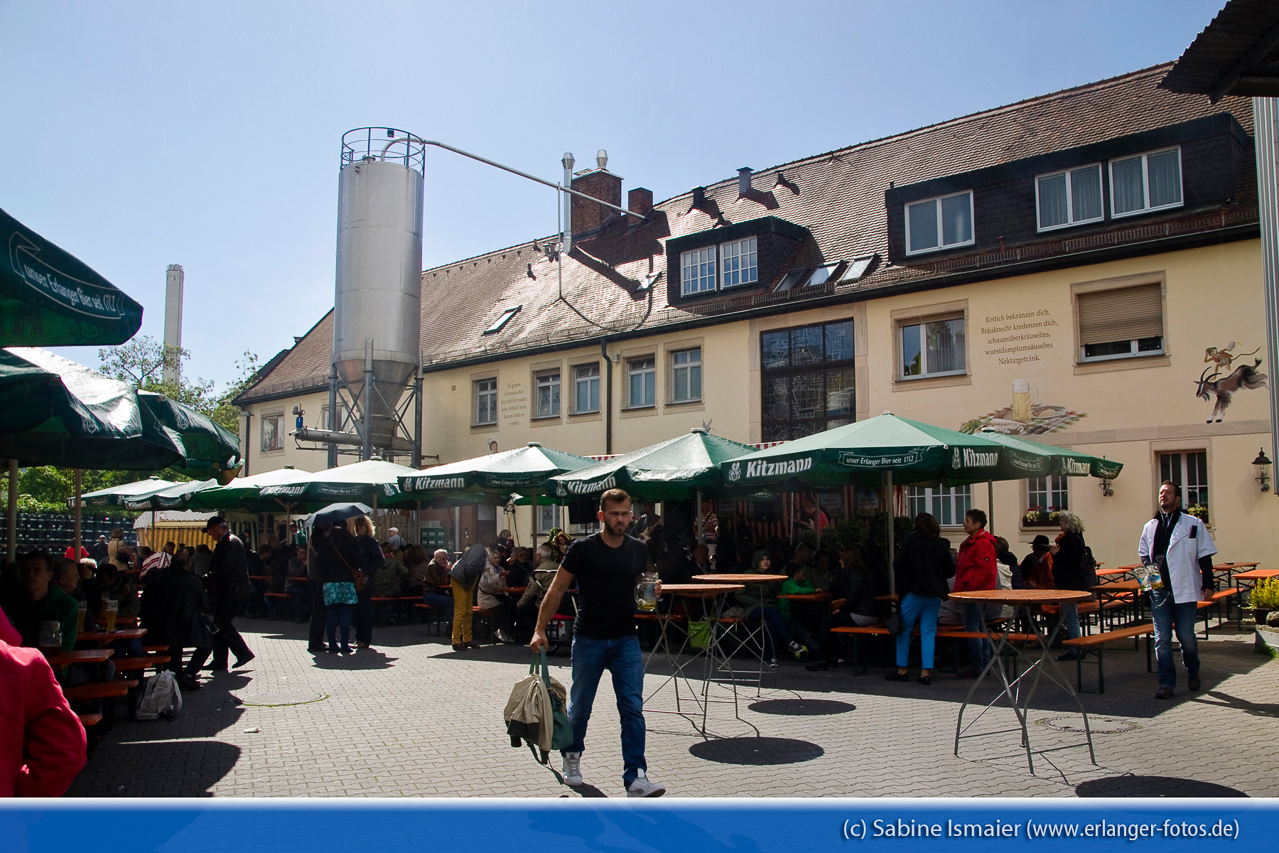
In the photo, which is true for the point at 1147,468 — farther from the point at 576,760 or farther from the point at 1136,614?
the point at 576,760

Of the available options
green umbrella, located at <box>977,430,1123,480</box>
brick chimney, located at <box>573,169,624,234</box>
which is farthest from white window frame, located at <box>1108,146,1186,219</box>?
brick chimney, located at <box>573,169,624,234</box>

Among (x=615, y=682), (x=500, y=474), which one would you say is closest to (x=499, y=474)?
(x=500, y=474)

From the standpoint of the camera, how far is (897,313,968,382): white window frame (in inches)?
752

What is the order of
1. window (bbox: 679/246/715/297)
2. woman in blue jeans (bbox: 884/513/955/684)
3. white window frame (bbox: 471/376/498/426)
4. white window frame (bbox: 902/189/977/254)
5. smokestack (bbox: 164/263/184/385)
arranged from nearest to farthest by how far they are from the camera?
woman in blue jeans (bbox: 884/513/955/684)
white window frame (bbox: 902/189/977/254)
window (bbox: 679/246/715/297)
white window frame (bbox: 471/376/498/426)
smokestack (bbox: 164/263/184/385)

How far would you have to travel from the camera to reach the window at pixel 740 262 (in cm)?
2294

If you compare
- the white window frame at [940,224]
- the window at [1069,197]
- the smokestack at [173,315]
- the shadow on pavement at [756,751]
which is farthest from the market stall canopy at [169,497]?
the smokestack at [173,315]

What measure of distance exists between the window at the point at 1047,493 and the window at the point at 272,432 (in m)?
25.9

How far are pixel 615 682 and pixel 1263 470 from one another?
45.4ft

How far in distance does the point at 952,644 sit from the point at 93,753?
7.95m

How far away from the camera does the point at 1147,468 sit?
1673 cm

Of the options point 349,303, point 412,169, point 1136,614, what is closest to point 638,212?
point 412,169

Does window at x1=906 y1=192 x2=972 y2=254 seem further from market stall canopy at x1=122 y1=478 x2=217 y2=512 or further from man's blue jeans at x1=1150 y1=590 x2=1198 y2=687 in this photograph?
market stall canopy at x1=122 y1=478 x2=217 y2=512

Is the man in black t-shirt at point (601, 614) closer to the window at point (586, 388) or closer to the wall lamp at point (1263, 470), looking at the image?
the wall lamp at point (1263, 470)

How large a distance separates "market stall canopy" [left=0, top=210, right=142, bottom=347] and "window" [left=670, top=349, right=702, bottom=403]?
17335 mm
